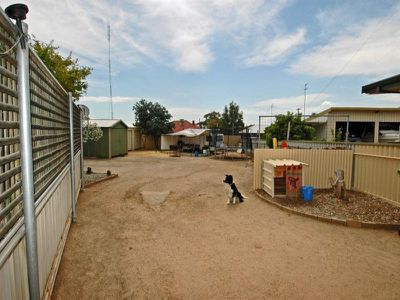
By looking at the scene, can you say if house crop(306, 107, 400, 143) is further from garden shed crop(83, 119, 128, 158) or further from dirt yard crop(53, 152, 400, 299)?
garden shed crop(83, 119, 128, 158)

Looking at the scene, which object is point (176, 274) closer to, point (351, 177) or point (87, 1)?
point (351, 177)

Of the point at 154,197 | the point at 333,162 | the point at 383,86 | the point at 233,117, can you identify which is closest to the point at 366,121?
the point at 333,162

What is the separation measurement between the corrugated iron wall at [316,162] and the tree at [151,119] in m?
18.5

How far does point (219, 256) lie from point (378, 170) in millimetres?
5161

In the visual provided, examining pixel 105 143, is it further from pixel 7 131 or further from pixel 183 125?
pixel 183 125

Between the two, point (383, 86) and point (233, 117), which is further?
point (233, 117)

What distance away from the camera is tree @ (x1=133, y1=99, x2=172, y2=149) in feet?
81.1

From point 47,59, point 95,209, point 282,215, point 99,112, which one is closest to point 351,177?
point 282,215

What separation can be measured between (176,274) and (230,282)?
0.66 metres

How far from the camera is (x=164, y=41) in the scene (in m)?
9.87

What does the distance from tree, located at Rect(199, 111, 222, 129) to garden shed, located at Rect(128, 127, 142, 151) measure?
1919cm

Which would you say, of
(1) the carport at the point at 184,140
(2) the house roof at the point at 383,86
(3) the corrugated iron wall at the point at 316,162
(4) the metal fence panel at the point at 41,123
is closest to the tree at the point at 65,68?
(4) the metal fence panel at the point at 41,123

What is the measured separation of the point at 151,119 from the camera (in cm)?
2489

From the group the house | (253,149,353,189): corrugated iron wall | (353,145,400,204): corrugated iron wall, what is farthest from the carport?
(353,145,400,204): corrugated iron wall
